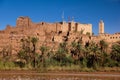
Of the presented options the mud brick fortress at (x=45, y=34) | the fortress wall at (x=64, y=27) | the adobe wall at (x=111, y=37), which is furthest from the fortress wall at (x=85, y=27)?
the adobe wall at (x=111, y=37)

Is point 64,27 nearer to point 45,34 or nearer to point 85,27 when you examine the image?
point 85,27

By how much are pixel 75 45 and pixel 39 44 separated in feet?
26.4

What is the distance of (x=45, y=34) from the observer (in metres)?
73.8

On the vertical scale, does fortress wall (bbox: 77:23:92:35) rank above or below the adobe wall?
above

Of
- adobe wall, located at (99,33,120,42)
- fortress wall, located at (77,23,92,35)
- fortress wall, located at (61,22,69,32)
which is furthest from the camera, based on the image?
fortress wall, located at (77,23,92,35)

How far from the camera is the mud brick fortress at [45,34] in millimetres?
66812

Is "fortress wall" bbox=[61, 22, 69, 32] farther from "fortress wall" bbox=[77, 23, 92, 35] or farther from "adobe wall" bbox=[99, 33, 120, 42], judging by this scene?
"adobe wall" bbox=[99, 33, 120, 42]

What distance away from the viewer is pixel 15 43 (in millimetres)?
66500

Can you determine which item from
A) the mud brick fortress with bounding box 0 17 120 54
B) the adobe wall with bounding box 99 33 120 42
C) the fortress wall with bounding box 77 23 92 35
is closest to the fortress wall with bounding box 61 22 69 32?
the mud brick fortress with bounding box 0 17 120 54

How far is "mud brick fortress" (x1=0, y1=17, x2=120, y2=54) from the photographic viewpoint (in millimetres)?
66812

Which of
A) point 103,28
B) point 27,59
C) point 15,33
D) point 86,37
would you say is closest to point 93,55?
point 27,59

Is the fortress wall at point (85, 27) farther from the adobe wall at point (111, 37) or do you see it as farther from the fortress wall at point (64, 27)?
the adobe wall at point (111, 37)

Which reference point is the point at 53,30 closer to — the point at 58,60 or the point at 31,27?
the point at 31,27

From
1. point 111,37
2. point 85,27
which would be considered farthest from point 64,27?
point 111,37
